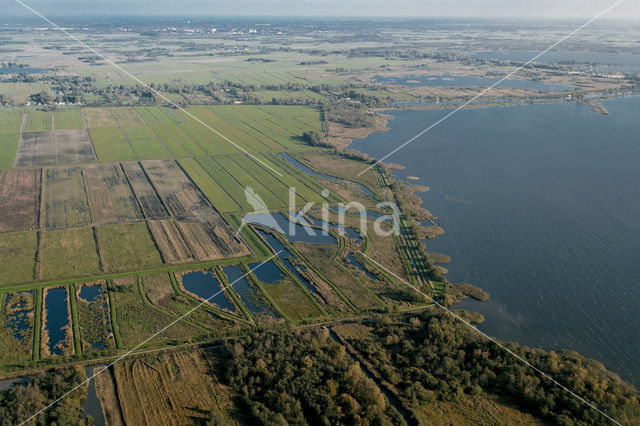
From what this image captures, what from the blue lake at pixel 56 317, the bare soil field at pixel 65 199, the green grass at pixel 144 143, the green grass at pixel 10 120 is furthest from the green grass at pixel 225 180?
the green grass at pixel 10 120

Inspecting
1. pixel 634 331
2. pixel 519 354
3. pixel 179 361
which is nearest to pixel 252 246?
pixel 179 361

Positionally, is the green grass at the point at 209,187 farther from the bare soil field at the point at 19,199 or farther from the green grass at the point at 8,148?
the green grass at the point at 8,148

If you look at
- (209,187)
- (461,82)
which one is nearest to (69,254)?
(209,187)

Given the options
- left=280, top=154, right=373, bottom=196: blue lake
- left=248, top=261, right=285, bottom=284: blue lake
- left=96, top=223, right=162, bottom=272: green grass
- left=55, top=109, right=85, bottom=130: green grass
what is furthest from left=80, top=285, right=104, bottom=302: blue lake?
left=55, top=109, right=85, bottom=130: green grass

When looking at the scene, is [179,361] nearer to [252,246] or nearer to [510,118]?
[252,246]

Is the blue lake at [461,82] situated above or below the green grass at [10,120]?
above

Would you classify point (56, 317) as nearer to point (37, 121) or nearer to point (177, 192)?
point (177, 192)
